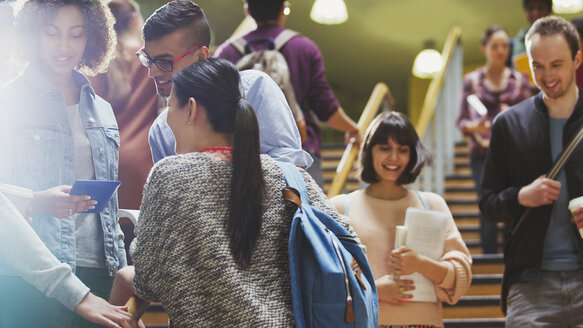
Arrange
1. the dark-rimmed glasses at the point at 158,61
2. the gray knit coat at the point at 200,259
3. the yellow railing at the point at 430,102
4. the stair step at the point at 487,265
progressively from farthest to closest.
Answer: the yellow railing at the point at 430,102
the stair step at the point at 487,265
the dark-rimmed glasses at the point at 158,61
the gray knit coat at the point at 200,259

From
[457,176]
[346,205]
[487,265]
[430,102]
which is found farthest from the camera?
[457,176]

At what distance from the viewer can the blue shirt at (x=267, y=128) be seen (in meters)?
1.79

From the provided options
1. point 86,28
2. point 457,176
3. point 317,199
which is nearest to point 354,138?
point 317,199

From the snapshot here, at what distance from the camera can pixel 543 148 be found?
2.47 meters

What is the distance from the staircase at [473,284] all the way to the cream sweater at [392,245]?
92 cm

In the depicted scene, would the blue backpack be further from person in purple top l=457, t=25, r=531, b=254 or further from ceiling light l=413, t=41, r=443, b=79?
ceiling light l=413, t=41, r=443, b=79

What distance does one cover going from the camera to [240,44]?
270 cm

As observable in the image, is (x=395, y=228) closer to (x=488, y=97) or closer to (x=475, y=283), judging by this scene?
(x=475, y=283)

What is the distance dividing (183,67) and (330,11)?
203 inches

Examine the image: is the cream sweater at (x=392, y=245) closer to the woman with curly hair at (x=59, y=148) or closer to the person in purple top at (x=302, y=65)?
the person in purple top at (x=302, y=65)

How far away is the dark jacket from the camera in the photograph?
2404 mm

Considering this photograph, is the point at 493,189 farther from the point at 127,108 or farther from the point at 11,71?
the point at 11,71

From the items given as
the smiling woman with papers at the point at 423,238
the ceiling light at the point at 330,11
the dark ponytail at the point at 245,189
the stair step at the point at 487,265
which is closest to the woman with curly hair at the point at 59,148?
the dark ponytail at the point at 245,189

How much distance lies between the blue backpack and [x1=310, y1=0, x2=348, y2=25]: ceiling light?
547 cm
